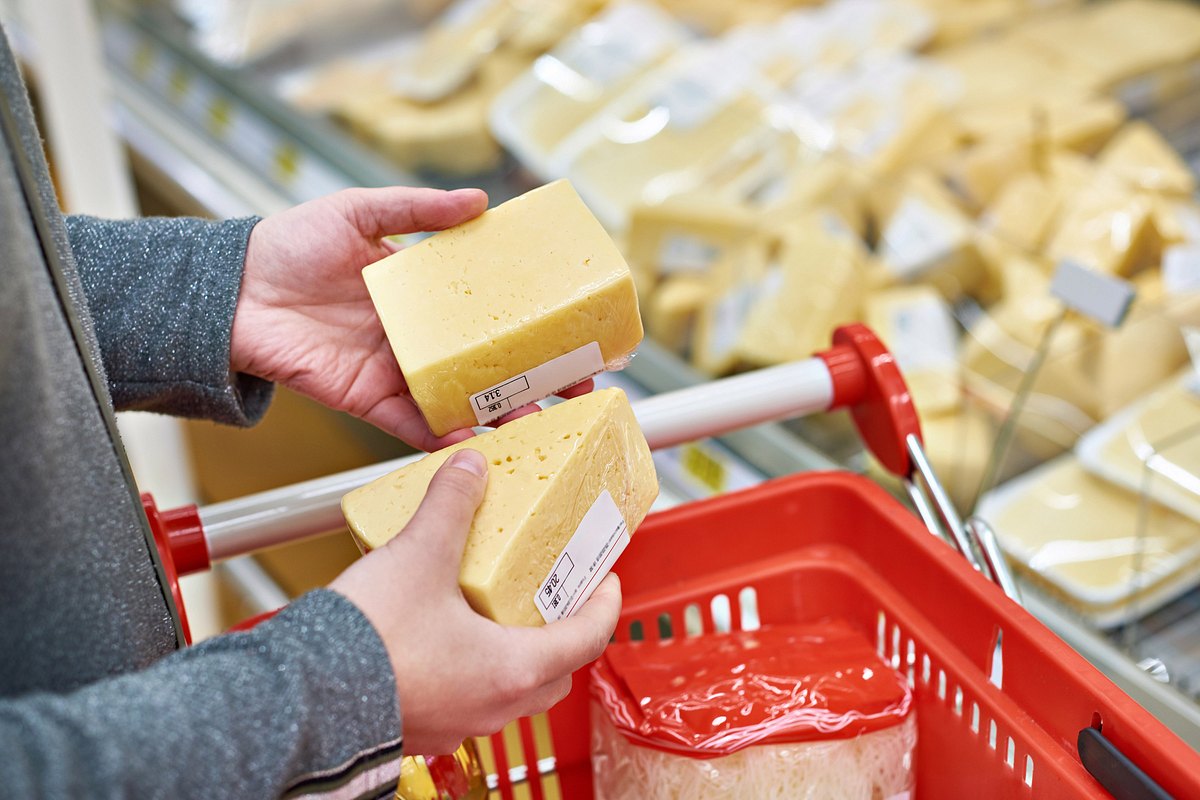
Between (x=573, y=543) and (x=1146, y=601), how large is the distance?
916 mm

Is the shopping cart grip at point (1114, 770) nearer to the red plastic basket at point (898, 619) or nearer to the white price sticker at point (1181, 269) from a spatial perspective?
the red plastic basket at point (898, 619)

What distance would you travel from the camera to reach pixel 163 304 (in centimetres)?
107

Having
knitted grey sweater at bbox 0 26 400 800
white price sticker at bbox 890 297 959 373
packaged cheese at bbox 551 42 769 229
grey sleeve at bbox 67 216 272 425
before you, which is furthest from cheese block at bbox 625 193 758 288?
knitted grey sweater at bbox 0 26 400 800

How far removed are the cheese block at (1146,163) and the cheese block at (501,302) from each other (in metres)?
1.37

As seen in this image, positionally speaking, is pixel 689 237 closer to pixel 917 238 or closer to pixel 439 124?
pixel 917 238

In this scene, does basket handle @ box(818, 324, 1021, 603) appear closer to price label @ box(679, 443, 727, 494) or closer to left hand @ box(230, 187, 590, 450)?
left hand @ box(230, 187, 590, 450)

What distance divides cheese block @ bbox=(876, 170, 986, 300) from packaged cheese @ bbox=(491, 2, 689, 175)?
76 cm

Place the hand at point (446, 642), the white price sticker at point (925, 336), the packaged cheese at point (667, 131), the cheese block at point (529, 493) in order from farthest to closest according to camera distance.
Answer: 1. the packaged cheese at point (667, 131)
2. the white price sticker at point (925, 336)
3. the cheese block at point (529, 493)
4. the hand at point (446, 642)

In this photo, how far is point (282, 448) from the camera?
242 cm

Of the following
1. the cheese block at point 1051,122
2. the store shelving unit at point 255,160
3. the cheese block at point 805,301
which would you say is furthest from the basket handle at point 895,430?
the cheese block at point 1051,122

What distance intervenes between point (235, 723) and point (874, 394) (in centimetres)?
72

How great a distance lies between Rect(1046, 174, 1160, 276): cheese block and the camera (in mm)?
1912

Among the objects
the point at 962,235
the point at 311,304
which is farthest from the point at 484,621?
the point at 962,235

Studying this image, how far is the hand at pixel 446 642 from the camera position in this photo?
0.73 m
